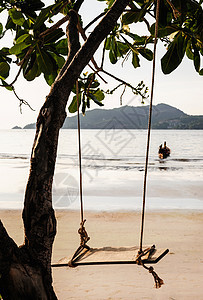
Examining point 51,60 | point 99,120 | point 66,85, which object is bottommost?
point 99,120

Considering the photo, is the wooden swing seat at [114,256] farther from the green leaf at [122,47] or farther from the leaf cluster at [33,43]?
the green leaf at [122,47]

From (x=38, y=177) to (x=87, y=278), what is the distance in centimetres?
235

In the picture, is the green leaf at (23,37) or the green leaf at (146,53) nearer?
the green leaf at (23,37)

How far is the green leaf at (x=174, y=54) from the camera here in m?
1.26

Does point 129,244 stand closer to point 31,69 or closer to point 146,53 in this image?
point 146,53

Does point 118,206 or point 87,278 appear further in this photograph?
point 118,206

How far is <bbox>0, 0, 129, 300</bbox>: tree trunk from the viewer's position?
1160mm

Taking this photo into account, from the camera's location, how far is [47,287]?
1.25 metres

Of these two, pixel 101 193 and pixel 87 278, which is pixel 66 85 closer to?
pixel 87 278

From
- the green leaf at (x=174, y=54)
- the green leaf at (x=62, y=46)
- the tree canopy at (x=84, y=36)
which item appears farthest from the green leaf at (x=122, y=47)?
the green leaf at (x=174, y=54)

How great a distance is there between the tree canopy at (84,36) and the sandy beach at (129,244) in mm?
966

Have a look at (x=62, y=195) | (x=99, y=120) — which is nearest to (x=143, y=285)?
(x=62, y=195)

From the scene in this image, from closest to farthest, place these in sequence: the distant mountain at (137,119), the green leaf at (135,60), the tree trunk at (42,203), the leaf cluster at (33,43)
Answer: the tree trunk at (42,203) < the leaf cluster at (33,43) < the green leaf at (135,60) < the distant mountain at (137,119)

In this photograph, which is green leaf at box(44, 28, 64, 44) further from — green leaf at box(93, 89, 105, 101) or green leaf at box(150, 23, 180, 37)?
green leaf at box(93, 89, 105, 101)
